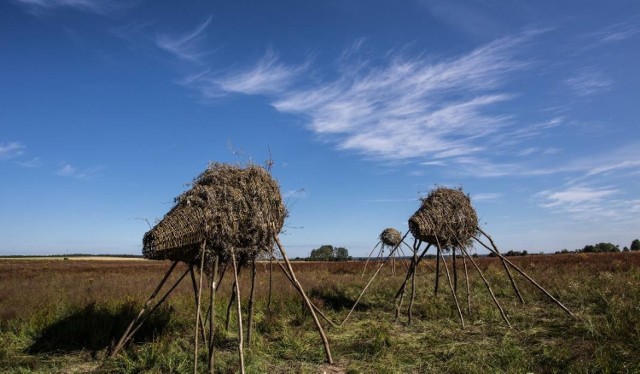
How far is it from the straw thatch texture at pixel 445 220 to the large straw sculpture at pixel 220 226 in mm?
4730

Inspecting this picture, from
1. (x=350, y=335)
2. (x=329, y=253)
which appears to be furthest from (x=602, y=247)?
(x=350, y=335)

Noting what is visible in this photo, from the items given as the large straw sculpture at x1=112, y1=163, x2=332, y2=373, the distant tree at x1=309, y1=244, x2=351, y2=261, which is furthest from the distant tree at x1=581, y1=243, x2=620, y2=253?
the large straw sculpture at x1=112, y1=163, x2=332, y2=373

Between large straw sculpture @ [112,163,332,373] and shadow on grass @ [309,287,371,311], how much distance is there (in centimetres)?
524

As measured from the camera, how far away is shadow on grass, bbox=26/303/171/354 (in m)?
9.28

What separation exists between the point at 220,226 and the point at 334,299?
8030 millimetres

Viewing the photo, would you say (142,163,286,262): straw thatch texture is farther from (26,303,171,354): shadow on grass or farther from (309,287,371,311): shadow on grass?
(309,287,371,311): shadow on grass

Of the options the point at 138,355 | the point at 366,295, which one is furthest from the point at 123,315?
the point at 366,295

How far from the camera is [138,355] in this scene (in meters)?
8.16

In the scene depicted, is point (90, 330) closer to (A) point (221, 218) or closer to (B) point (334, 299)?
(A) point (221, 218)

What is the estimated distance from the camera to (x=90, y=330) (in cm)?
994

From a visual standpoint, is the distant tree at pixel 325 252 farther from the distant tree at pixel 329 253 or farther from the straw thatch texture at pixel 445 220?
the straw thatch texture at pixel 445 220

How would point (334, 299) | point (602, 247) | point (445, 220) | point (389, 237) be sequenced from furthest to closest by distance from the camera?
point (602, 247), point (389, 237), point (334, 299), point (445, 220)

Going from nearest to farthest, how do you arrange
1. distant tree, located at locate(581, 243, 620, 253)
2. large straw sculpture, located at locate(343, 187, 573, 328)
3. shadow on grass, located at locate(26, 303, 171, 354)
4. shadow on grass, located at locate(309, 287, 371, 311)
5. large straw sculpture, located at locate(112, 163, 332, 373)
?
large straw sculpture, located at locate(112, 163, 332, 373) < shadow on grass, located at locate(26, 303, 171, 354) < large straw sculpture, located at locate(343, 187, 573, 328) < shadow on grass, located at locate(309, 287, 371, 311) < distant tree, located at locate(581, 243, 620, 253)

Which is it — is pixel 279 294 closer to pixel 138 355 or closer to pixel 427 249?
pixel 427 249
